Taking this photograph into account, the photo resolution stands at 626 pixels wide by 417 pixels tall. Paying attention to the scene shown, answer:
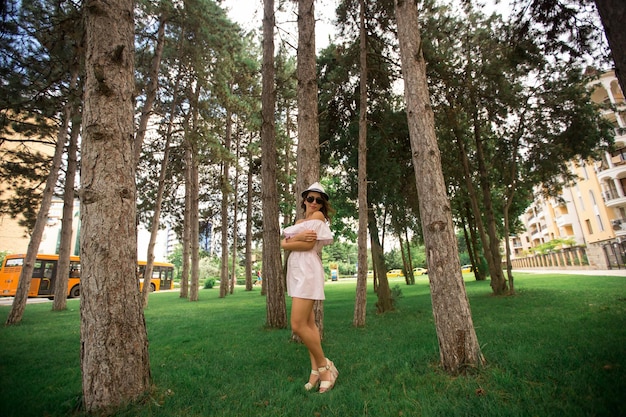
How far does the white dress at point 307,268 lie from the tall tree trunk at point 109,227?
1.55m

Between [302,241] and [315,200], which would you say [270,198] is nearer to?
[315,200]

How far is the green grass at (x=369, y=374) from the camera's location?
2576mm

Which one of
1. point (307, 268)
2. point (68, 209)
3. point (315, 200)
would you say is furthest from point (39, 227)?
point (307, 268)

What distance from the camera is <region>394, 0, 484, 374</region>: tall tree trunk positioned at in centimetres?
334

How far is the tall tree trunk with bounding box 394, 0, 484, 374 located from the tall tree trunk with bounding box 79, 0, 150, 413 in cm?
315

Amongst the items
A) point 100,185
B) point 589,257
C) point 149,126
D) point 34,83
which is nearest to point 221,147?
point 149,126

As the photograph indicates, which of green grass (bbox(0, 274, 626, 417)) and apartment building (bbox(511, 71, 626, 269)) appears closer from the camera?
green grass (bbox(0, 274, 626, 417))

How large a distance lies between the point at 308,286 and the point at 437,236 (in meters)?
1.62

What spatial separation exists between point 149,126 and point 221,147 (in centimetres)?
361

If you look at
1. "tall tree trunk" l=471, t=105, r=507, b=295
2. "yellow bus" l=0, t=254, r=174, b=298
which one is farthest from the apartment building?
A: "yellow bus" l=0, t=254, r=174, b=298

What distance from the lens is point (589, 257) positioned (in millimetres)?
23531

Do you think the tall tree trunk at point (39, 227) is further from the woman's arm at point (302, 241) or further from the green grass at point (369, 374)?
the woman's arm at point (302, 241)

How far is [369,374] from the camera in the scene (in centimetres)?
346

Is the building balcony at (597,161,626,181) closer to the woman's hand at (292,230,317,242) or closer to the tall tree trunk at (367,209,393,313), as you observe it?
the tall tree trunk at (367,209,393,313)
